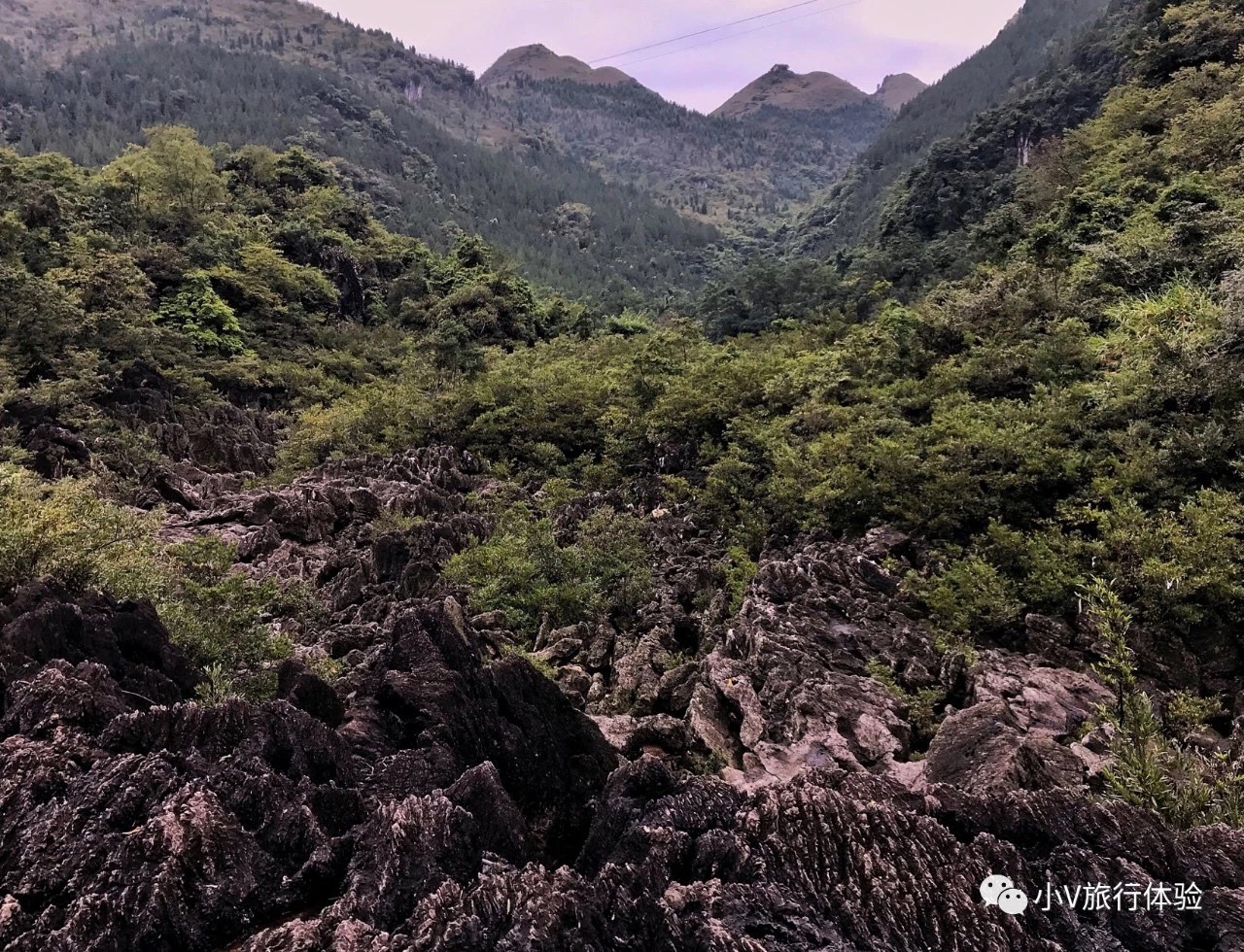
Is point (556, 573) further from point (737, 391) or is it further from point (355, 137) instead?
point (355, 137)

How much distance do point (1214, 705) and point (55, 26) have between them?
168225 mm

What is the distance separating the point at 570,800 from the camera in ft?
19.7

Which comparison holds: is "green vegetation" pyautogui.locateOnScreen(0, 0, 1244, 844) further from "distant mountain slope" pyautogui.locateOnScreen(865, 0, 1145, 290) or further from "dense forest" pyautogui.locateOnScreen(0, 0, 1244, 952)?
"distant mountain slope" pyautogui.locateOnScreen(865, 0, 1145, 290)

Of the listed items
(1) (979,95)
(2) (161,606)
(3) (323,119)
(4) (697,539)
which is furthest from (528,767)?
(1) (979,95)

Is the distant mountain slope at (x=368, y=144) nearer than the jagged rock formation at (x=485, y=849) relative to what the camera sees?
No

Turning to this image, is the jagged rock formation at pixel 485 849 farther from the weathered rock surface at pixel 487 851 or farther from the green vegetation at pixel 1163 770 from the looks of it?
the green vegetation at pixel 1163 770

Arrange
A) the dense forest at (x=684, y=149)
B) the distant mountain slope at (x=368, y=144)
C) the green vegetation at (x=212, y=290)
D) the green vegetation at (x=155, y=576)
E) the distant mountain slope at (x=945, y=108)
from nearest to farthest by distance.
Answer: the green vegetation at (x=155, y=576) → the green vegetation at (x=212, y=290) → the distant mountain slope at (x=368, y=144) → the distant mountain slope at (x=945, y=108) → the dense forest at (x=684, y=149)

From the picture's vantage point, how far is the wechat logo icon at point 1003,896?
3830mm

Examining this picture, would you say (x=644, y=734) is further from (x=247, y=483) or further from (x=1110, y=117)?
(x=1110, y=117)

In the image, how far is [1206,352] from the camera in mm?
10289

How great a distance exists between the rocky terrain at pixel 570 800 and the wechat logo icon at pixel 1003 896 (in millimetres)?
65

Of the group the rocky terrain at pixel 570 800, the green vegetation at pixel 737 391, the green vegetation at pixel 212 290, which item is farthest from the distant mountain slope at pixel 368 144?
the rocky terrain at pixel 570 800

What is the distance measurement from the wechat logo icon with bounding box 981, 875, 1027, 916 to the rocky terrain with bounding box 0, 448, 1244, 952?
0.07 m

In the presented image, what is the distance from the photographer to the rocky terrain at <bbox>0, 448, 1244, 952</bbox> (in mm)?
3865
